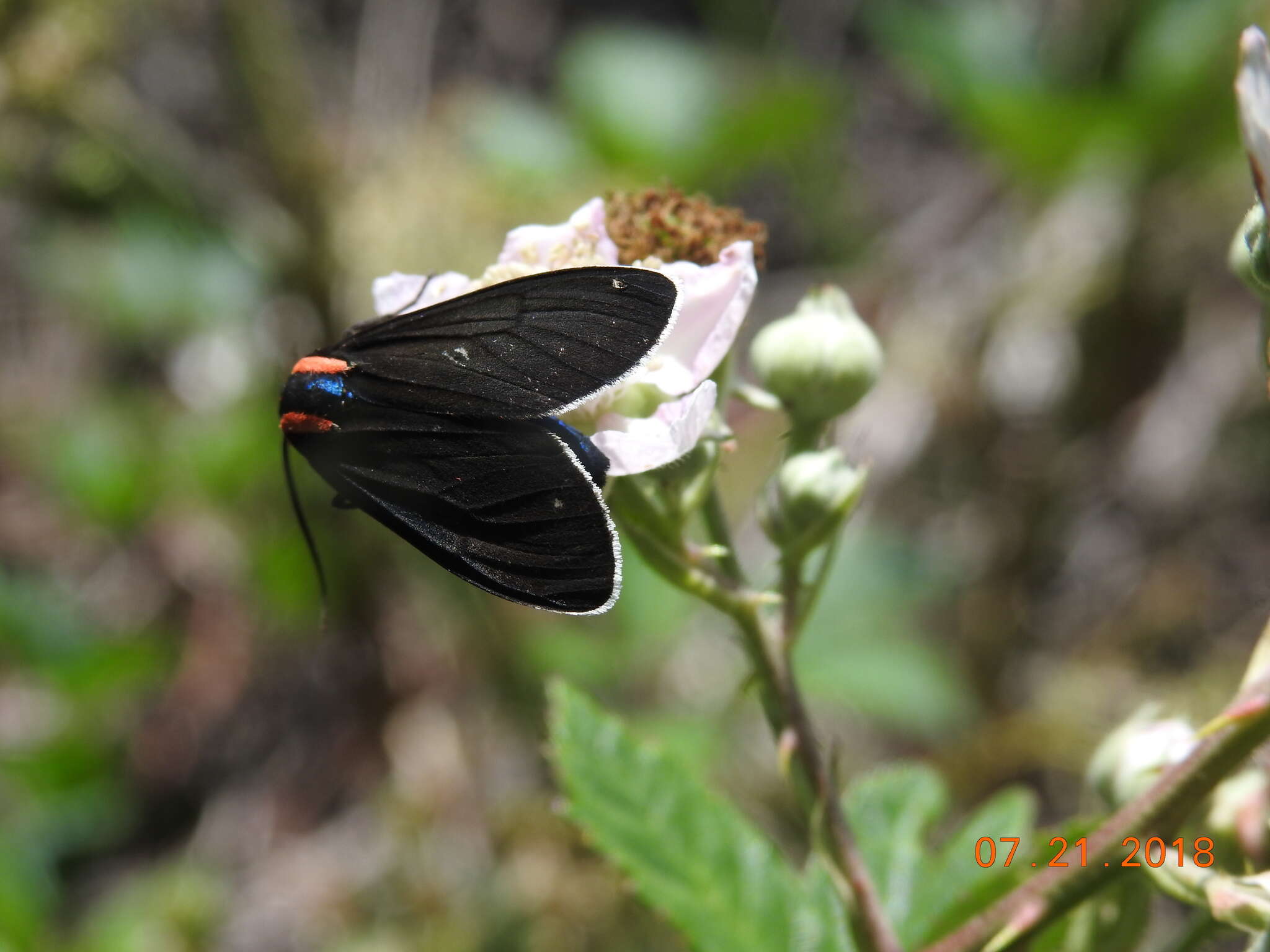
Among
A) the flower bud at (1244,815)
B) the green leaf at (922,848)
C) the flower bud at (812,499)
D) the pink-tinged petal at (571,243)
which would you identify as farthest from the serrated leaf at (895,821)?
the pink-tinged petal at (571,243)

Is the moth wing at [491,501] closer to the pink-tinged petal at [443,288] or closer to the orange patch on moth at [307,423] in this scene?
the orange patch on moth at [307,423]

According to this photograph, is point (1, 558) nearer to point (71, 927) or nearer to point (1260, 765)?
point (71, 927)

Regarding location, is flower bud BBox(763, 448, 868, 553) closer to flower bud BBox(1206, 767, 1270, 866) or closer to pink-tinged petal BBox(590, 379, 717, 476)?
pink-tinged petal BBox(590, 379, 717, 476)

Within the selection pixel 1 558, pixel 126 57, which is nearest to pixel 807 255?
pixel 126 57

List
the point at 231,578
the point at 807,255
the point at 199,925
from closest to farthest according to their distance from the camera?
the point at 199,925 → the point at 231,578 → the point at 807,255

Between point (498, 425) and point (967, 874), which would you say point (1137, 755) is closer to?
point (967, 874)

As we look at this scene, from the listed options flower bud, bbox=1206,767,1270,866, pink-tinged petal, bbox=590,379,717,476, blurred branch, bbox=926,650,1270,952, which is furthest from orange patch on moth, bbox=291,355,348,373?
flower bud, bbox=1206,767,1270,866
